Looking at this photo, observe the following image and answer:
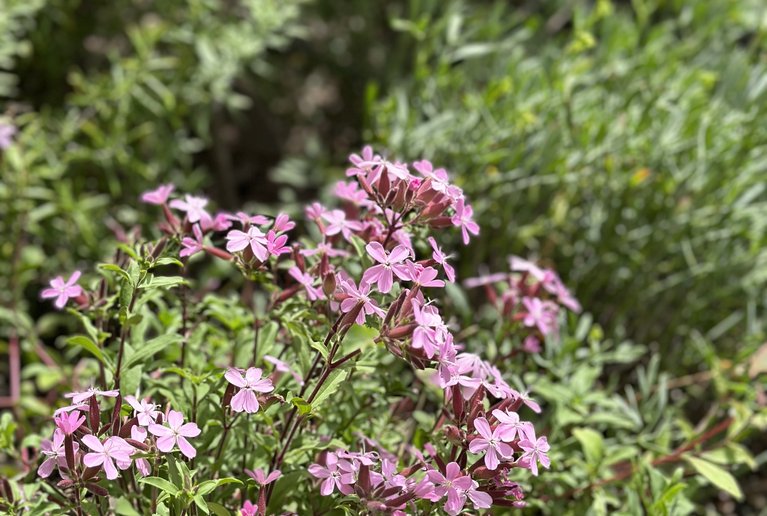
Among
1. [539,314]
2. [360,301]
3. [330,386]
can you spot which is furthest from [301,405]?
[539,314]

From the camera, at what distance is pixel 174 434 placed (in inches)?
50.5

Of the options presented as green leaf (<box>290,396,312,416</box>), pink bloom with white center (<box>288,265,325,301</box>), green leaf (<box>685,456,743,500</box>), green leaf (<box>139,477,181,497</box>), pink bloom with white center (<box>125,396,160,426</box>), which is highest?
pink bloom with white center (<box>288,265,325,301</box>)

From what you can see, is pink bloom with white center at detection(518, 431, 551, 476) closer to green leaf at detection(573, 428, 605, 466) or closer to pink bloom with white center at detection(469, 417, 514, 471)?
pink bloom with white center at detection(469, 417, 514, 471)

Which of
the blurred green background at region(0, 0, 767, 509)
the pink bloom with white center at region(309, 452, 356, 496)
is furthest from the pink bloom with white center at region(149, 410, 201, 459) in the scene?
the blurred green background at region(0, 0, 767, 509)

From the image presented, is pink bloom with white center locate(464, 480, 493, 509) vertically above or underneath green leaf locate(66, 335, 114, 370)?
underneath

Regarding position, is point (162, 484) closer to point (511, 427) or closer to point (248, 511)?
point (248, 511)

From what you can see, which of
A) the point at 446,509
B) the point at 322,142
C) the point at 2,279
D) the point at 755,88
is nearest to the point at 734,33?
the point at 755,88

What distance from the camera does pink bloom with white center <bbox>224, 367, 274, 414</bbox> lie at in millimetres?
1289

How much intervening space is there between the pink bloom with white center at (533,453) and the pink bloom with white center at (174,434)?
524 millimetres

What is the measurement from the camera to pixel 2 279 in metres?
2.60

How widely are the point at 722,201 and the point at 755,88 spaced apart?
41 centimetres

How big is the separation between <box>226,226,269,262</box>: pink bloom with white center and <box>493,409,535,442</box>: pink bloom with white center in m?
0.46

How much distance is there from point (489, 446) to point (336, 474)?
27 centimetres

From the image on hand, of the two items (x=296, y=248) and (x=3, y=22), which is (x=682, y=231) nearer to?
(x=296, y=248)
